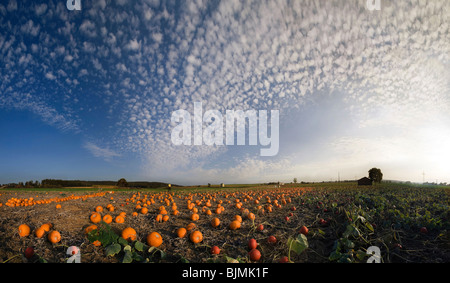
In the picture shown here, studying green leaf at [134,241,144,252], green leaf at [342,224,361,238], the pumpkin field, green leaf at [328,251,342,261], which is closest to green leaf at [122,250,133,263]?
the pumpkin field

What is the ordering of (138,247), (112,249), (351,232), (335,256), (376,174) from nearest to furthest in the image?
(335,256) → (112,249) → (138,247) → (351,232) → (376,174)

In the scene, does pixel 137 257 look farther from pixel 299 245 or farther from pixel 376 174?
pixel 376 174

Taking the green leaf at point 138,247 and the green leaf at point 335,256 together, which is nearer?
the green leaf at point 335,256

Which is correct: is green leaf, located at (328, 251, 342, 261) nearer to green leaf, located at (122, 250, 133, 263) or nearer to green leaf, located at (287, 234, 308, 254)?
green leaf, located at (287, 234, 308, 254)

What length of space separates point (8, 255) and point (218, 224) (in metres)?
4.86

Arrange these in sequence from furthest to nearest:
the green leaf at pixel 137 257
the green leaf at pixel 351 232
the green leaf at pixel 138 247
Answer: the green leaf at pixel 351 232 → the green leaf at pixel 138 247 → the green leaf at pixel 137 257

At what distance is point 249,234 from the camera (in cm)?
524

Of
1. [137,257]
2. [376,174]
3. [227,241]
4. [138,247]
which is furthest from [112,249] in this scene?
[376,174]

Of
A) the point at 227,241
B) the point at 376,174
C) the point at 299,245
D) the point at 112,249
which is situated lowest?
the point at 376,174

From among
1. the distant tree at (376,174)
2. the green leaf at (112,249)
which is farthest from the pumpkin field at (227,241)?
the distant tree at (376,174)

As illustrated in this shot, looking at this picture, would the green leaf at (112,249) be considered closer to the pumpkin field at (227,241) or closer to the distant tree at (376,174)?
the pumpkin field at (227,241)

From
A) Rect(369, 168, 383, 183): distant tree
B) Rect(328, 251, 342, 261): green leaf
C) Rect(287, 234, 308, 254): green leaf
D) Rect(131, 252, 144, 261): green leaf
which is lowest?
Rect(369, 168, 383, 183): distant tree
